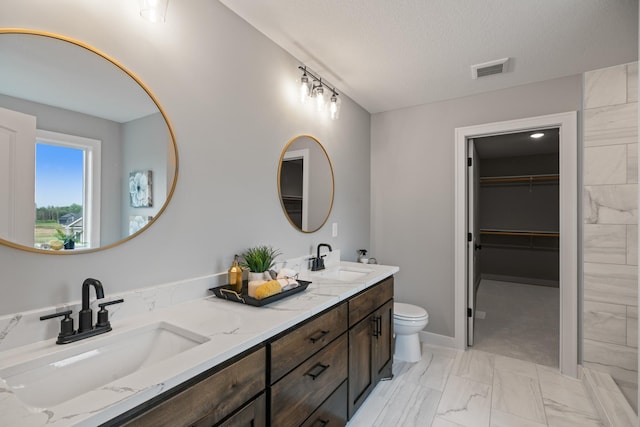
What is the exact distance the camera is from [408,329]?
2.59m

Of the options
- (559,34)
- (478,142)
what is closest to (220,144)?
(559,34)

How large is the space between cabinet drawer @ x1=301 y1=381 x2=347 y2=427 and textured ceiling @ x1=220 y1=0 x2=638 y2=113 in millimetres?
2111

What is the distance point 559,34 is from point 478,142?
2.67 m

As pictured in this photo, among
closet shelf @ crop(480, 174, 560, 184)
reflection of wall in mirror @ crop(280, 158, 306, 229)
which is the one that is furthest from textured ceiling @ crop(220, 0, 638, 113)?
closet shelf @ crop(480, 174, 560, 184)

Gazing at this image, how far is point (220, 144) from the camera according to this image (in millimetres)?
1639

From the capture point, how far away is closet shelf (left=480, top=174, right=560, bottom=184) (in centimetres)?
497

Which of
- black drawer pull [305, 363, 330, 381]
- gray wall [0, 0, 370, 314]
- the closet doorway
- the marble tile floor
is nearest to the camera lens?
gray wall [0, 0, 370, 314]

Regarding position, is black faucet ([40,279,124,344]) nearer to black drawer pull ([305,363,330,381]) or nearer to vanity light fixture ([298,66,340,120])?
black drawer pull ([305,363,330,381])

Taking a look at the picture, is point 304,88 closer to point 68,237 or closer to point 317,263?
point 317,263

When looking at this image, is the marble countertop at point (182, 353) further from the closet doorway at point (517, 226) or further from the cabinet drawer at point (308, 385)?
the closet doorway at point (517, 226)

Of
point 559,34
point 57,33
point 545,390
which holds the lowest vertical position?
point 545,390

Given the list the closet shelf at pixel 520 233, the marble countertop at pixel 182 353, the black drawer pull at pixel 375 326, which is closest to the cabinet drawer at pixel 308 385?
the marble countertop at pixel 182 353

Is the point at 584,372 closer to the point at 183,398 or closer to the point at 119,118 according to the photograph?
the point at 183,398

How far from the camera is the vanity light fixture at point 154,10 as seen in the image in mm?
1221
